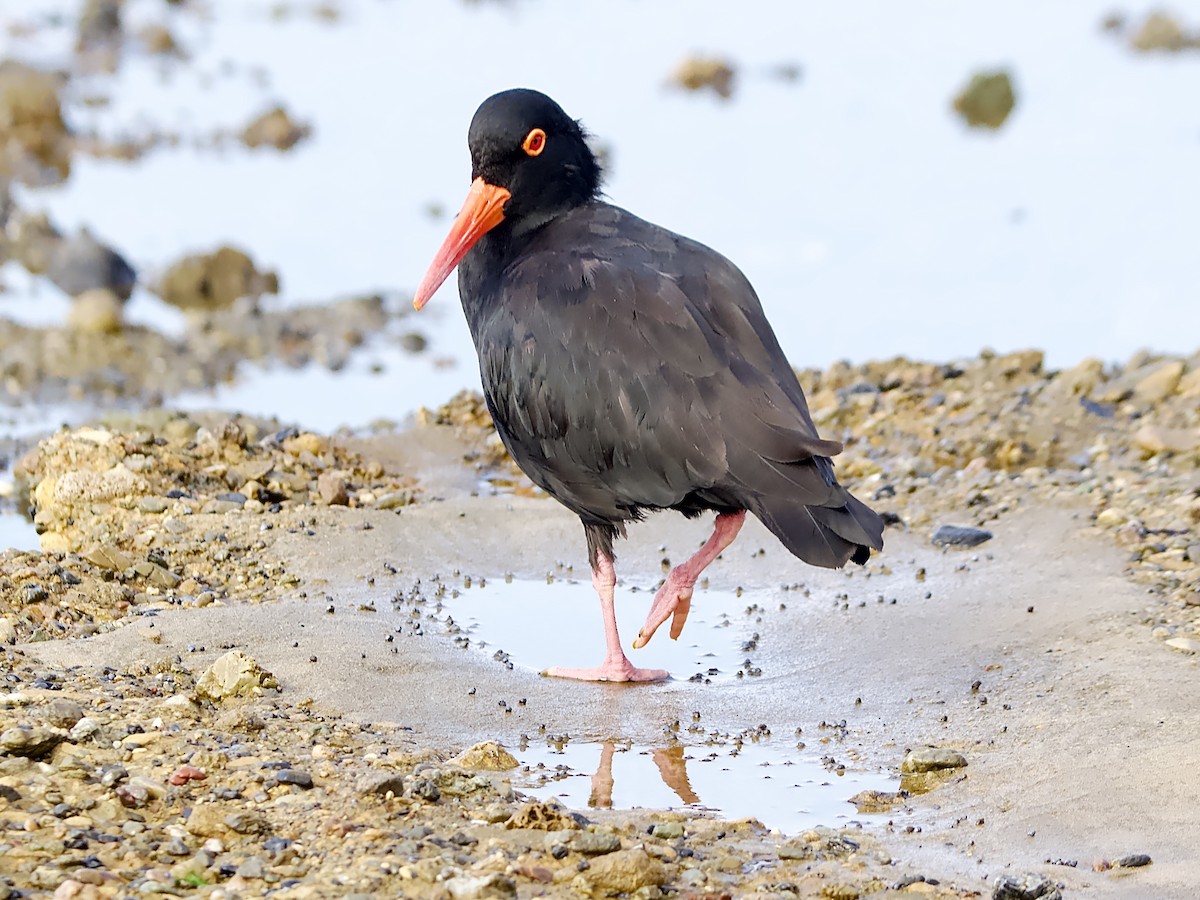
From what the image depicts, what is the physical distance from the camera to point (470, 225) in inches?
226

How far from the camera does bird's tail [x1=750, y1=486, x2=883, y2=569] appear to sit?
4.77 m

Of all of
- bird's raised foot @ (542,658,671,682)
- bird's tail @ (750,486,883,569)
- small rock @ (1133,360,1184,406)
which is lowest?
bird's raised foot @ (542,658,671,682)

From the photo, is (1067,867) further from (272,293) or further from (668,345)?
(272,293)

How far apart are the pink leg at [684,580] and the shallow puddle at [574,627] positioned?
0.71 ft

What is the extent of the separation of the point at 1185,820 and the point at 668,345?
6.94 ft

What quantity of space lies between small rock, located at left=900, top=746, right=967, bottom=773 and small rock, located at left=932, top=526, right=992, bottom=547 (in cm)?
238

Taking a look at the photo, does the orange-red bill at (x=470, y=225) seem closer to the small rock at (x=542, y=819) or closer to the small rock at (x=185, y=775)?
the small rock at (x=185, y=775)

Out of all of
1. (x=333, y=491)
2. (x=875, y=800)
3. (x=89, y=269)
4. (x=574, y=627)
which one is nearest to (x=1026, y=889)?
(x=875, y=800)

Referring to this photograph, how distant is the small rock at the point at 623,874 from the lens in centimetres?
353

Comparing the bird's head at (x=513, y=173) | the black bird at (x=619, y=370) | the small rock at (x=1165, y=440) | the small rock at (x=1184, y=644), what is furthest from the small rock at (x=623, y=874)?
the small rock at (x=1165, y=440)

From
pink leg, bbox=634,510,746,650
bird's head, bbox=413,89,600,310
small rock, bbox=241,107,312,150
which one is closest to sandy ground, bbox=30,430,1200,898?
pink leg, bbox=634,510,746,650

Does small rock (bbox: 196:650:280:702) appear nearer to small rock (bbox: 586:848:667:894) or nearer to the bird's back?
the bird's back

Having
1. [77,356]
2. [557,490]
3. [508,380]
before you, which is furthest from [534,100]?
[77,356]

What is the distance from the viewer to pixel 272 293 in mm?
11883
